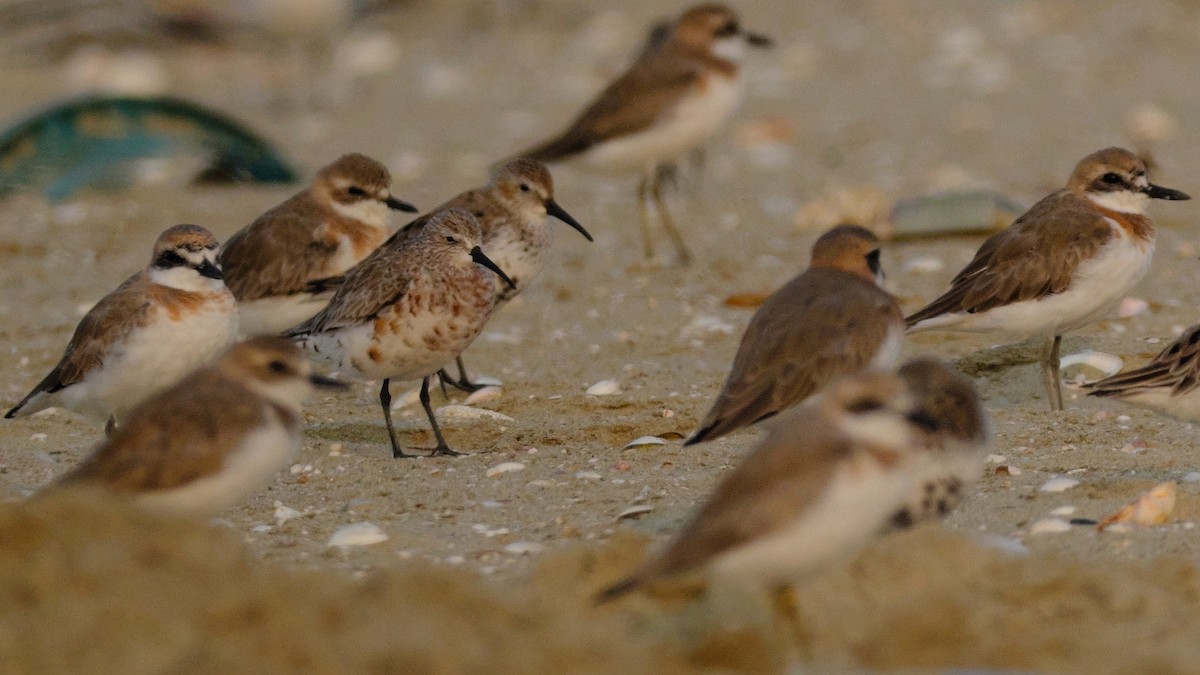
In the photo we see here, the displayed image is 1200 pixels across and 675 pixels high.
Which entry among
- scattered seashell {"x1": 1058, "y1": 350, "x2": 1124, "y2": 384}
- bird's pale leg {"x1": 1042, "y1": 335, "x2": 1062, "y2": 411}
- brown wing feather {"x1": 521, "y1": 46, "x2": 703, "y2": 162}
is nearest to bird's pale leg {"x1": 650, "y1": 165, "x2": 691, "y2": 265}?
brown wing feather {"x1": 521, "y1": 46, "x2": 703, "y2": 162}

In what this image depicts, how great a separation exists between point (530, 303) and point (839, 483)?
575 centimetres

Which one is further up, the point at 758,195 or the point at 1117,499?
the point at 758,195

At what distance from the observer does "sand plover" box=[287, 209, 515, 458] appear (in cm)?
689

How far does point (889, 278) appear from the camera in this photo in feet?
31.9

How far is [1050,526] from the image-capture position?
562 centimetres

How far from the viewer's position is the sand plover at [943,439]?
4.96m

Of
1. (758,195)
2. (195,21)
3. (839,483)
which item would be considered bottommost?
(839,483)

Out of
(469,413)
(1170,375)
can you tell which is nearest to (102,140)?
(469,413)

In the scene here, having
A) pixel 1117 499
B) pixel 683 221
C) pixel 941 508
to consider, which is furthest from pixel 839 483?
pixel 683 221

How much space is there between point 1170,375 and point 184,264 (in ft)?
12.7

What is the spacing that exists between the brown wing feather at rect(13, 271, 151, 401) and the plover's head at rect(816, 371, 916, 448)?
11.3ft

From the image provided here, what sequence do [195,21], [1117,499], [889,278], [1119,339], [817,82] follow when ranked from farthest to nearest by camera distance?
[195,21], [817,82], [889,278], [1119,339], [1117,499]

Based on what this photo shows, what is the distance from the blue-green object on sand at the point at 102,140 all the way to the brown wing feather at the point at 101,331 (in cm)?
521

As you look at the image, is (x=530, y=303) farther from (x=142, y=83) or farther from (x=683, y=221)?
(x=142, y=83)
